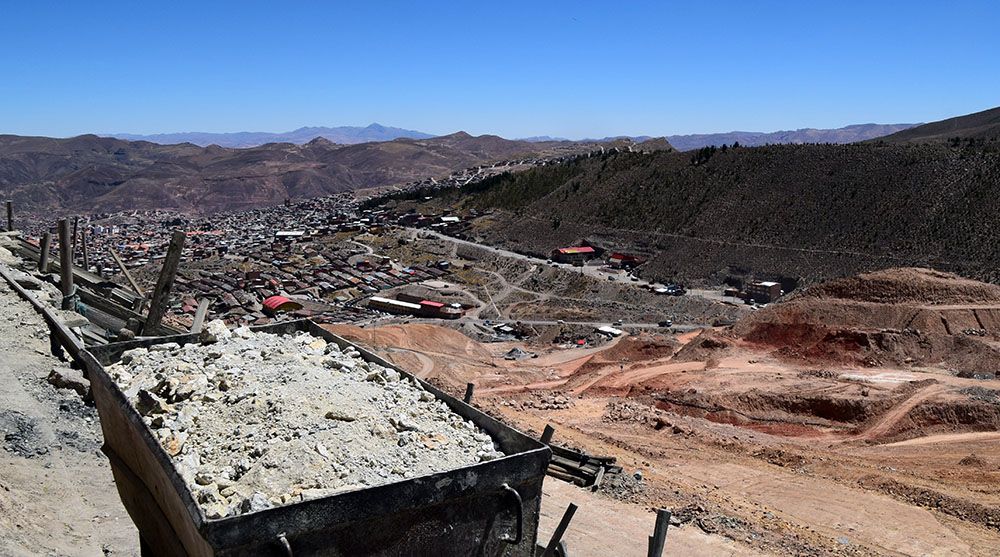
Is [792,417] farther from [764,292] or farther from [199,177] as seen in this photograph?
[199,177]

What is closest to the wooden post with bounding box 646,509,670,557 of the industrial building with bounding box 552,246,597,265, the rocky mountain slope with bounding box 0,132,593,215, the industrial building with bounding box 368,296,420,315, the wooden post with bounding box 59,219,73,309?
Answer: the wooden post with bounding box 59,219,73,309

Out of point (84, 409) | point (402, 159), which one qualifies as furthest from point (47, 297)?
point (402, 159)

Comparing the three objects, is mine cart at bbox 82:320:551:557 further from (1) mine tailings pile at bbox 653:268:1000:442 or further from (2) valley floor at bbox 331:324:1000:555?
(1) mine tailings pile at bbox 653:268:1000:442

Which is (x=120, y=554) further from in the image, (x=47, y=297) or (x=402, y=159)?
(x=402, y=159)

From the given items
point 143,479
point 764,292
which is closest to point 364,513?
point 143,479

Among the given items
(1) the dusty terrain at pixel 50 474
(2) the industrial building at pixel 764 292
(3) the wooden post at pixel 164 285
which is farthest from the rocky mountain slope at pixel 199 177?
(1) the dusty terrain at pixel 50 474

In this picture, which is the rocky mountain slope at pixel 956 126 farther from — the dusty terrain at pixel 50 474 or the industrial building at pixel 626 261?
the dusty terrain at pixel 50 474
